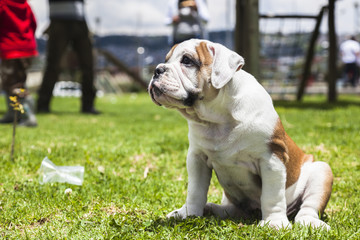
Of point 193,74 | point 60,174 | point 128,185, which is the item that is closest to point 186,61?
point 193,74

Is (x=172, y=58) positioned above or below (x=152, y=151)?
above

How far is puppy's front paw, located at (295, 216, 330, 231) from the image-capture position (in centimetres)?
211

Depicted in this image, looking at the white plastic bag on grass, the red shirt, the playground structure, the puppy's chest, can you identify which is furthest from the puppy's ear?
the playground structure

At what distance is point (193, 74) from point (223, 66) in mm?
161

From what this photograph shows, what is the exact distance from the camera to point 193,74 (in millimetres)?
2078

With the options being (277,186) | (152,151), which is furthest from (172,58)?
(152,151)

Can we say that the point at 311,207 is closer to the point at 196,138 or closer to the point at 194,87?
the point at 196,138

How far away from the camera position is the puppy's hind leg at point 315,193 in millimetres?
2251

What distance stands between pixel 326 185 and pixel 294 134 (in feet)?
7.83

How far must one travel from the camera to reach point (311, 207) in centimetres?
230

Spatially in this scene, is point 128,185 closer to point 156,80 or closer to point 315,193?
point 156,80

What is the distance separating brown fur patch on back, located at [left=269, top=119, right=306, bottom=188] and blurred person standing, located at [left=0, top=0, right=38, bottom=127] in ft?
9.95

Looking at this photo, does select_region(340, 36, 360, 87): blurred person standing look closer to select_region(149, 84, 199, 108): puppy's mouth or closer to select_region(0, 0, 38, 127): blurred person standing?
select_region(0, 0, 38, 127): blurred person standing

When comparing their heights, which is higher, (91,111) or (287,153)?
(287,153)
